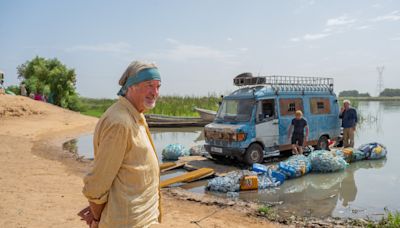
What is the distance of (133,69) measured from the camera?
7.88 feet

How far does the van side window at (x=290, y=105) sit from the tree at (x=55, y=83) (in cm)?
3224

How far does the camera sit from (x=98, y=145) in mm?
2242

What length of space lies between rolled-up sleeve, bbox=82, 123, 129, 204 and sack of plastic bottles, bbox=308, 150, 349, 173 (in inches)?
386

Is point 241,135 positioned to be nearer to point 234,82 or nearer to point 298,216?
point 234,82

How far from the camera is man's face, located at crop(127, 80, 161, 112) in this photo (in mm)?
2406

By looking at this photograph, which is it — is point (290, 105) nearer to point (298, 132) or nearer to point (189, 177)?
point (298, 132)

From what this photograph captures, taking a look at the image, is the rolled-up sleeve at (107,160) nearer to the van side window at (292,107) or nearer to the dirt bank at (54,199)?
the dirt bank at (54,199)

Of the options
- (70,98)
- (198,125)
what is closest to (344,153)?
(198,125)

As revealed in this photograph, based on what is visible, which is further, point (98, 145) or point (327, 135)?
point (327, 135)

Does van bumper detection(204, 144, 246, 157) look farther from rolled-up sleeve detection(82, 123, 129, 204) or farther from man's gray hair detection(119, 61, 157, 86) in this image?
rolled-up sleeve detection(82, 123, 129, 204)

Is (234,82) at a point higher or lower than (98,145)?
higher

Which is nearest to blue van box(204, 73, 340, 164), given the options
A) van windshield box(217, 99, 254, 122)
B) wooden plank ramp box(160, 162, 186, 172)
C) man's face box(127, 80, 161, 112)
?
van windshield box(217, 99, 254, 122)

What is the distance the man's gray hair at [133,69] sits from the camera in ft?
7.82

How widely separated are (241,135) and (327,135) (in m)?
4.61
